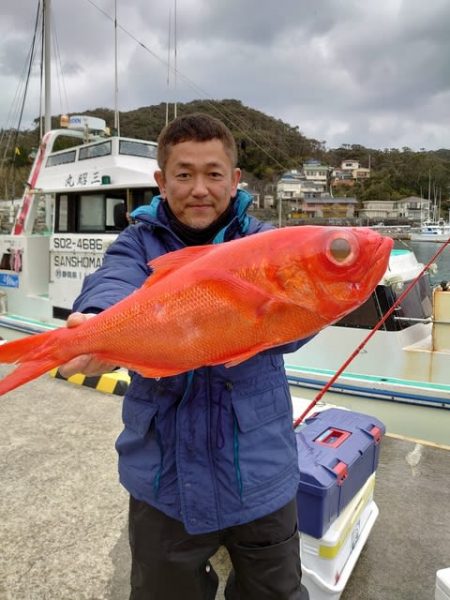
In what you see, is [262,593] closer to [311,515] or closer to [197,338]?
[311,515]

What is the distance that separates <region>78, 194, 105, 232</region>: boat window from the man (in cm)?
655

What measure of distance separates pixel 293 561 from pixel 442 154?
4319 inches

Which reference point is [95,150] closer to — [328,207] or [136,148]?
[136,148]

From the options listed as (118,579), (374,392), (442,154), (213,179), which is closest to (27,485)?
(118,579)

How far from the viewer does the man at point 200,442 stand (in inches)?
60.4

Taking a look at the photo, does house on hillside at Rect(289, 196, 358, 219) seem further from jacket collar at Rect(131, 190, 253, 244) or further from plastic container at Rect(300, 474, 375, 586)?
jacket collar at Rect(131, 190, 253, 244)

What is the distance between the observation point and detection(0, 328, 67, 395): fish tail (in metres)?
1.23

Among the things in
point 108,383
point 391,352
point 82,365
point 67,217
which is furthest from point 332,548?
point 67,217

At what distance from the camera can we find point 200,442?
1.53 metres

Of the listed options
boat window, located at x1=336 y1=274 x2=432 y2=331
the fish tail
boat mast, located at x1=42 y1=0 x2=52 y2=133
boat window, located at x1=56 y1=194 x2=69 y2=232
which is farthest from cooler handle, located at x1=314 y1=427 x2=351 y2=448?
boat mast, located at x1=42 y1=0 x2=52 y2=133

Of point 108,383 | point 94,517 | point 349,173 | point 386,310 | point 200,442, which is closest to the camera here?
point 200,442

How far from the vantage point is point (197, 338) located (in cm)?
120

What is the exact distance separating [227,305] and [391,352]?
511 centimetres

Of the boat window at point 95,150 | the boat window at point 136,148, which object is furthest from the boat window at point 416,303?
the boat window at point 95,150
